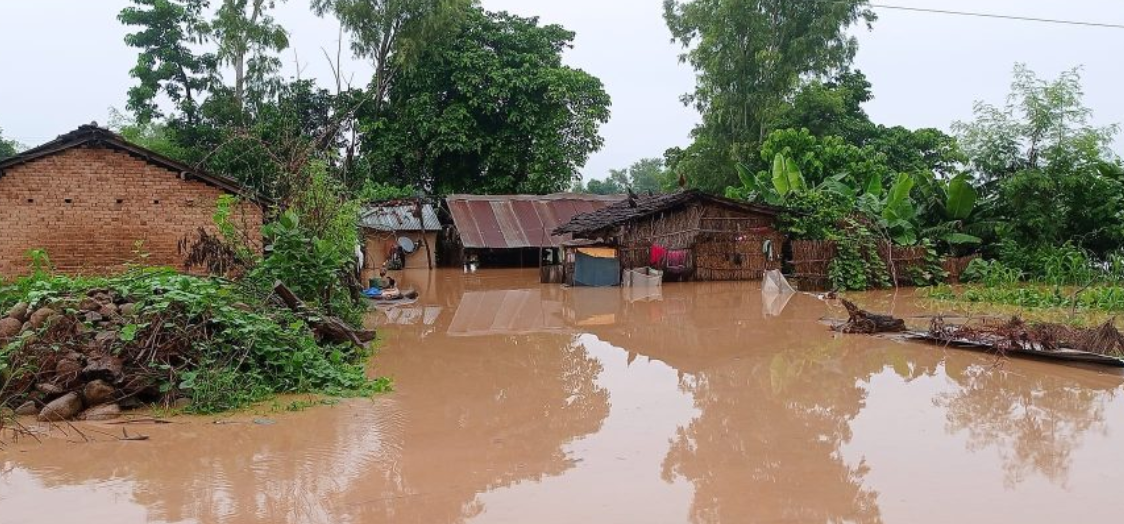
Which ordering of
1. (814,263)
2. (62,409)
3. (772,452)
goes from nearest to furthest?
(772,452), (62,409), (814,263)

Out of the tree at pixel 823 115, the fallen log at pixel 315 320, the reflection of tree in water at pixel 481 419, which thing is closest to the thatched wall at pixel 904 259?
the tree at pixel 823 115

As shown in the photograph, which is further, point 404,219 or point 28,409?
point 404,219

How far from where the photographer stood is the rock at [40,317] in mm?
7387

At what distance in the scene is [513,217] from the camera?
90.9ft

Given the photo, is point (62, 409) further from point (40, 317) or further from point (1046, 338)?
point (1046, 338)

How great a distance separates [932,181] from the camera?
2123 cm

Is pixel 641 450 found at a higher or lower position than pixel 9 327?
lower

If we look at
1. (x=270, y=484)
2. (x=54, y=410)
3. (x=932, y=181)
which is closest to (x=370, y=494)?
(x=270, y=484)

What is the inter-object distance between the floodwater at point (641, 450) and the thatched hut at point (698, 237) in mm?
10102

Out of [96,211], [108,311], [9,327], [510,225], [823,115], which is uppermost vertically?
[823,115]

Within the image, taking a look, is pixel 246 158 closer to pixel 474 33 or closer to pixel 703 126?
pixel 474 33

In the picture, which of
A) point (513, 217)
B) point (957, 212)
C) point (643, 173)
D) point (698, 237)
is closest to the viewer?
point (698, 237)

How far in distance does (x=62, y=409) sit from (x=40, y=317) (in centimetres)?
111

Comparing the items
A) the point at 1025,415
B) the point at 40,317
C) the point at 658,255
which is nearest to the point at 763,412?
the point at 1025,415
